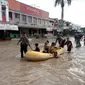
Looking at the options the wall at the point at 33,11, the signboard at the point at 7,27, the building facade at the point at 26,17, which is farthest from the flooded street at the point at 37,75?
the wall at the point at 33,11

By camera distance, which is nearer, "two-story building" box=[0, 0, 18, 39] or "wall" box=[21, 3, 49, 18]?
"two-story building" box=[0, 0, 18, 39]

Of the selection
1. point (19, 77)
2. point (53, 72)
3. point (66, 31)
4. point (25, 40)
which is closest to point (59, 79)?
point (53, 72)

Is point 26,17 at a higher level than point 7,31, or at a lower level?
higher

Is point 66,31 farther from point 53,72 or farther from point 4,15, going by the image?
point 53,72

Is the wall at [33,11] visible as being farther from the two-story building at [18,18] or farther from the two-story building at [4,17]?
the two-story building at [4,17]

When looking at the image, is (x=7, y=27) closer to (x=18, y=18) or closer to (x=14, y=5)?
(x=14, y=5)

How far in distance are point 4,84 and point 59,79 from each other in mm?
2290

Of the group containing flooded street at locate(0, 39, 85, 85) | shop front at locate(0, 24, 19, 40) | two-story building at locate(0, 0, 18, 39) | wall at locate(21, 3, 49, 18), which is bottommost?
flooded street at locate(0, 39, 85, 85)

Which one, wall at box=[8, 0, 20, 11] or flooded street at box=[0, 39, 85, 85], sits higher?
wall at box=[8, 0, 20, 11]

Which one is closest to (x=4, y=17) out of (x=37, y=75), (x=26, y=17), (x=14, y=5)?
(x=14, y=5)

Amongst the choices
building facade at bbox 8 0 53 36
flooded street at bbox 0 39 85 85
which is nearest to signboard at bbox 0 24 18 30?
building facade at bbox 8 0 53 36

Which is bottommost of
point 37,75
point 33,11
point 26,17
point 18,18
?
point 37,75

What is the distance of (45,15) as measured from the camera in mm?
44094

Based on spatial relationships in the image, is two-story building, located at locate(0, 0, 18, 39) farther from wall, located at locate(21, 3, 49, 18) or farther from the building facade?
wall, located at locate(21, 3, 49, 18)
